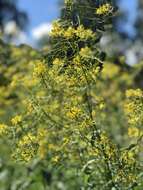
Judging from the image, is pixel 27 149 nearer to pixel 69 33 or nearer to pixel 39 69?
pixel 39 69

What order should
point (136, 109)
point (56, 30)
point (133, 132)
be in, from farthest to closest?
point (133, 132)
point (136, 109)
point (56, 30)

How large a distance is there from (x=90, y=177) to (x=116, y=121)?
16.5 feet

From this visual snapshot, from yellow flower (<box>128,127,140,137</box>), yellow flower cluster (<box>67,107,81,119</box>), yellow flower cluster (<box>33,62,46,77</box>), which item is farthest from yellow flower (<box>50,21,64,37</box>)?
yellow flower (<box>128,127,140,137</box>)

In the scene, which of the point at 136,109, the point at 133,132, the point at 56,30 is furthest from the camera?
the point at 133,132

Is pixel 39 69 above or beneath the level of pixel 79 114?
above

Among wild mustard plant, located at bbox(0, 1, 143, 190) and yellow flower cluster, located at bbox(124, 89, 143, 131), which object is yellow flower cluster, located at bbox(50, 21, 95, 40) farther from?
yellow flower cluster, located at bbox(124, 89, 143, 131)

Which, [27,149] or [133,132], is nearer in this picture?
[27,149]

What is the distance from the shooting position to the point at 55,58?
4793mm

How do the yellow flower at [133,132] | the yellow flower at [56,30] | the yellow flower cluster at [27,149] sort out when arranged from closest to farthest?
the yellow flower at [56,30] → the yellow flower cluster at [27,149] → the yellow flower at [133,132]

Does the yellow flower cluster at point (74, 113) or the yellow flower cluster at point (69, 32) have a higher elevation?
the yellow flower cluster at point (69, 32)

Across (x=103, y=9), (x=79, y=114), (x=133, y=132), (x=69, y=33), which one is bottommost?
(x=79, y=114)

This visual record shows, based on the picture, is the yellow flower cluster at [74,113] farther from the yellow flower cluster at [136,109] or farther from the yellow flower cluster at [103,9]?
the yellow flower cluster at [103,9]

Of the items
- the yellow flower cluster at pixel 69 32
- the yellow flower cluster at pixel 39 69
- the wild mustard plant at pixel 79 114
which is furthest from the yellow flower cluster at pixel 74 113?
the yellow flower cluster at pixel 69 32

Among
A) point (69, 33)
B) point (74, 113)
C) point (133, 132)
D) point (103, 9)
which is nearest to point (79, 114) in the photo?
point (74, 113)
